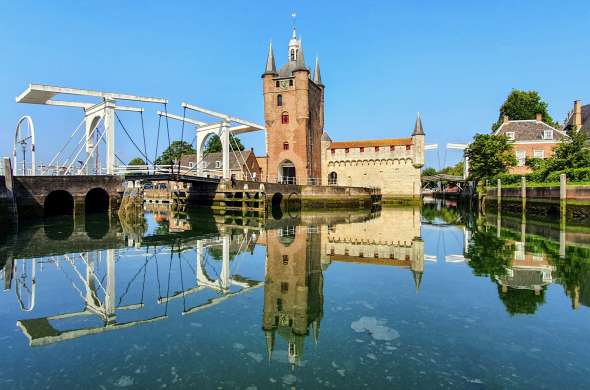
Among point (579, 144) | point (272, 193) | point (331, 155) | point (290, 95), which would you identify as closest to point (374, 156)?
point (331, 155)

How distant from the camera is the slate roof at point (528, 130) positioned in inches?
1355

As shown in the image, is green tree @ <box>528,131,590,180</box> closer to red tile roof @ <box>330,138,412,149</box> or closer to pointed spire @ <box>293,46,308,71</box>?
red tile roof @ <box>330,138,412,149</box>

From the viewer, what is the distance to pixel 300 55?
117 ft

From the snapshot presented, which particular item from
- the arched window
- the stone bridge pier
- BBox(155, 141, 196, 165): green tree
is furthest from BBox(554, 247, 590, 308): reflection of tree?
BBox(155, 141, 196, 165): green tree

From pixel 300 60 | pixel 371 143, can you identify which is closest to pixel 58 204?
pixel 300 60

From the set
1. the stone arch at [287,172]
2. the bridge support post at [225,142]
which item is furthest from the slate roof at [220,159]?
the bridge support post at [225,142]

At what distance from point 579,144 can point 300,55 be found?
23107 millimetres

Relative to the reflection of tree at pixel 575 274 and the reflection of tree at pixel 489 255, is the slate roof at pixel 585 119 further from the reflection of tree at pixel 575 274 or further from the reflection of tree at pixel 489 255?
the reflection of tree at pixel 575 274

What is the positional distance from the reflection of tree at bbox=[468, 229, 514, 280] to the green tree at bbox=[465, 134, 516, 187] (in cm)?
2012

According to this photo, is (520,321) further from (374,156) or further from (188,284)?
(374,156)

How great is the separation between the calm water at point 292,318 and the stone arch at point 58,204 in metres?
12.4

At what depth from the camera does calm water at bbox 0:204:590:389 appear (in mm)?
3670

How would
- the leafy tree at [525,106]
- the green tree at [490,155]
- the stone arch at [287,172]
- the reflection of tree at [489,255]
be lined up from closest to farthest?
the reflection of tree at [489,255] < the green tree at [490,155] < the stone arch at [287,172] < the leafy tree at [525,106]

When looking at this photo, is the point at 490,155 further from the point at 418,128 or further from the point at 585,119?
the point at 585,119
